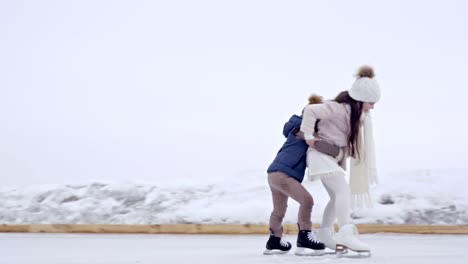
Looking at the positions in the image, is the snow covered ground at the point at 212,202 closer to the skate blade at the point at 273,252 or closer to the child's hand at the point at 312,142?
the skate blade at the point at 273,252

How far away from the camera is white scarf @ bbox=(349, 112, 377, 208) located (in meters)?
4.57

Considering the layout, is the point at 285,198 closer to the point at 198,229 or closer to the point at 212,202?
the point at 198,229

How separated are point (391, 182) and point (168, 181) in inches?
82.1

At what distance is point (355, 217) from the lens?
6.59 m

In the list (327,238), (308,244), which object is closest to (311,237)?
(308,244)

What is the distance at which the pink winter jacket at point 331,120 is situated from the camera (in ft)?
14.3

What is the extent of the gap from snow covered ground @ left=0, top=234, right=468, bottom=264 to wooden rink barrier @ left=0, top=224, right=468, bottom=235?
0.42ft

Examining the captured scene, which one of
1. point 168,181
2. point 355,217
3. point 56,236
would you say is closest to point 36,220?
point 56,236

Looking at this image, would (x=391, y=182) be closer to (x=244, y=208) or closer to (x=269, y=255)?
(x=244, y=208)

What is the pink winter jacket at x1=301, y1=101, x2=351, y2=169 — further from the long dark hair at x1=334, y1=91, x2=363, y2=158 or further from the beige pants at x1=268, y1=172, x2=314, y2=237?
the beige pants at x1=268, y1=172, x2=314, y2=237

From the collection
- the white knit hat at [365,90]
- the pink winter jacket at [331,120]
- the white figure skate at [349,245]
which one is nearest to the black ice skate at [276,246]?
the white figure skate at [349,245]

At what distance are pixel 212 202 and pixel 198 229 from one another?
0.39 metres

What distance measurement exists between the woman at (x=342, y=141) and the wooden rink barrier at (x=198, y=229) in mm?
1915

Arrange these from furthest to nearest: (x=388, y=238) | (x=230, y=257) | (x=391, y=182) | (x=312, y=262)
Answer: (x=391, y=182)
(x=388, y=238)
(x=230, y=257)
(x=312, y=262)
